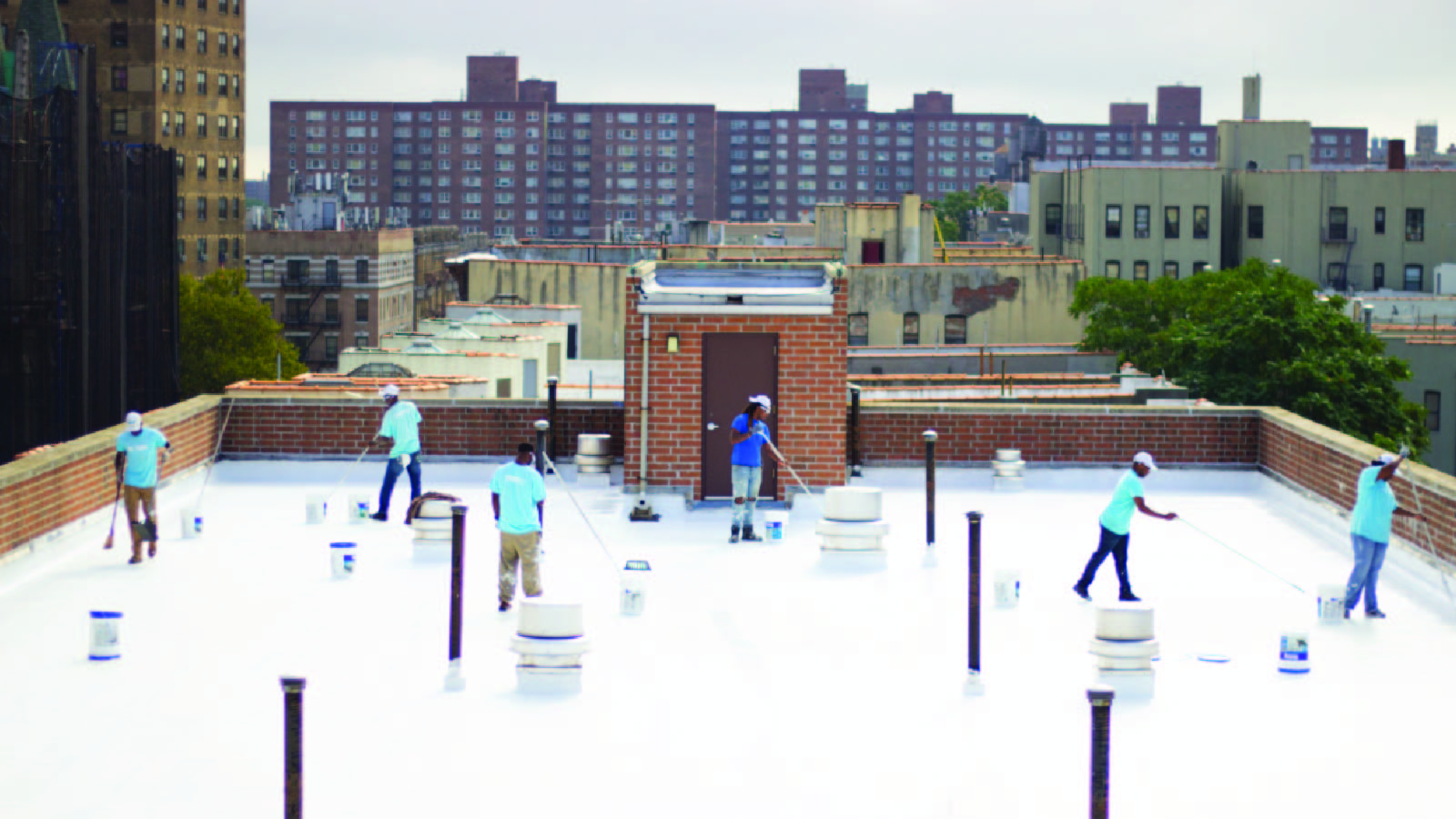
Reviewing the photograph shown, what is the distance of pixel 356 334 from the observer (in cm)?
14500

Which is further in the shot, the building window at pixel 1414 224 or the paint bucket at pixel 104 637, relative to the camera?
the building window at pixel 1414 224

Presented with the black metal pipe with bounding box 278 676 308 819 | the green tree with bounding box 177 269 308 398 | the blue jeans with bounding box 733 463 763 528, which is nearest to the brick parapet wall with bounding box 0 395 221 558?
the blue jeans with bounding box 733 463 763 528

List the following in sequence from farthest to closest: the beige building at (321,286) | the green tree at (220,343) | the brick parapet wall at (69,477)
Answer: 1. the beige building at (321,286)
2. the green tree at (220,343)
3. the brick parapet wall at (69,477)

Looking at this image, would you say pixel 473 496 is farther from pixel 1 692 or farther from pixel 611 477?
pixel 1 692

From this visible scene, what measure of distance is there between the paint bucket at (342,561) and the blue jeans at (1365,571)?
925 cm

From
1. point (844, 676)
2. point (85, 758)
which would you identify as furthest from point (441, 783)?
point (844, 676)

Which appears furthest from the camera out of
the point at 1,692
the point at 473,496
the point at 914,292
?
the point at 914,292

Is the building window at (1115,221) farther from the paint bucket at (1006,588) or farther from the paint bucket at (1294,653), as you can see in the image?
the paint bucket at (1294,653)

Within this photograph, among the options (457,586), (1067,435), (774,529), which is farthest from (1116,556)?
(1067,435)

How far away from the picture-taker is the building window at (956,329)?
84250mm

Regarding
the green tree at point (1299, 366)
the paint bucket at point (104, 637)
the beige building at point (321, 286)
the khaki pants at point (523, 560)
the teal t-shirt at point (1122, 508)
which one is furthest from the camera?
the beige building at point (321, 286)

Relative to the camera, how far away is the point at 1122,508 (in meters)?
16.6

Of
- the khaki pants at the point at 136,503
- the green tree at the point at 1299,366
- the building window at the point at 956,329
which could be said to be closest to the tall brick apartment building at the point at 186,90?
the building window at the point at 956,329

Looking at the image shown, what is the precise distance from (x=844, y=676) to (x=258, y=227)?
145 meters
